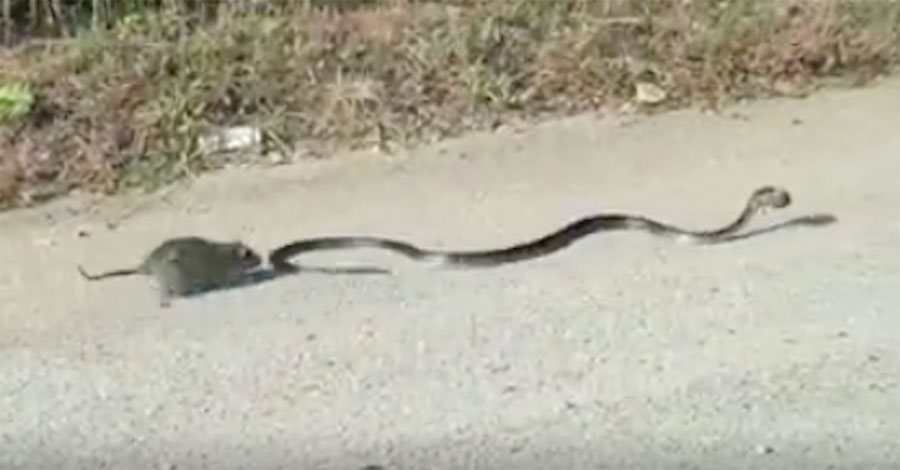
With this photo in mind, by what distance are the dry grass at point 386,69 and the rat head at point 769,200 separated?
126cm

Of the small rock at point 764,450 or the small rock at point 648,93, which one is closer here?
the small rock at point 764,450

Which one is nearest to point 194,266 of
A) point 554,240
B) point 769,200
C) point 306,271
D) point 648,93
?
point 306,271

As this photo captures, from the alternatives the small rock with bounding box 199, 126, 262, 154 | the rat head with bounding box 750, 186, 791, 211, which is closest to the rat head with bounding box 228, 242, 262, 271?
the small rock with bounding box 199, 126, 262, 154

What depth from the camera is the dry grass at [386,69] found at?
8367 millimetres

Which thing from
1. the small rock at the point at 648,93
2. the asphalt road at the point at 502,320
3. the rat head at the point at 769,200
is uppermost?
the small rock at the point at 648,93

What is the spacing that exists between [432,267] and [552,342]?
982mm

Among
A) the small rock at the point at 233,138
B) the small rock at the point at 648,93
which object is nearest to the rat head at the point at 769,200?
the small rock at the point at 648,93

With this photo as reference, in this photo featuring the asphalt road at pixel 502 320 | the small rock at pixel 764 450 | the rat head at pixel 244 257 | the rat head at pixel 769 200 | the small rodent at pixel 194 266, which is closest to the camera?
the small rock at pixel 764 450

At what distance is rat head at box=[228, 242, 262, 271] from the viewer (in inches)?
275

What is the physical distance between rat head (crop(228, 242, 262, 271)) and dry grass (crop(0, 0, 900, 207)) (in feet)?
3.80

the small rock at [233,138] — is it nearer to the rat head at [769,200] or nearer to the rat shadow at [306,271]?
the rat shadow at [306,271]

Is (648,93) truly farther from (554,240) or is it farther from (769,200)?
(554,240)

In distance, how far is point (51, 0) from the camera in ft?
29.9

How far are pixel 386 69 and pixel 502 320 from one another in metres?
2.55
